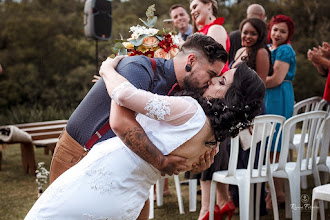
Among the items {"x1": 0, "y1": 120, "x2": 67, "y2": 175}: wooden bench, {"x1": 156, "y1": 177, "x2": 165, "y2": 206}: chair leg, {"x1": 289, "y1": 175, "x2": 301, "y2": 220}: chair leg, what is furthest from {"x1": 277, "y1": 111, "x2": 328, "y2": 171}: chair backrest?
{"x1": 0, "y1": 120, "x2": 67, "y2": 175}: wooden bench

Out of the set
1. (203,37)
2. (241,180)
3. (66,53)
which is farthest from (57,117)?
(203,37)

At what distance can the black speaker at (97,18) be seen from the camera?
10.4 m

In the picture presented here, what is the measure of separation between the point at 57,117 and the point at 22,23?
7983 millimetres

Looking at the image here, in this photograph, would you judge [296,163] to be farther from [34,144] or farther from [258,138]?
[34,144]

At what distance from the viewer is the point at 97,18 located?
1052 centimetres

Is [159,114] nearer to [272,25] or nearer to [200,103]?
[200,103]

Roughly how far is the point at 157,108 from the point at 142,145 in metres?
0.18

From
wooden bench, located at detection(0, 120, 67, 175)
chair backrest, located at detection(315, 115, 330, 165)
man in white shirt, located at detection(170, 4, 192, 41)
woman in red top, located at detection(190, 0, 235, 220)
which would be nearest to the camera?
woman in red top, located at detection(190, 0, 235, 220)

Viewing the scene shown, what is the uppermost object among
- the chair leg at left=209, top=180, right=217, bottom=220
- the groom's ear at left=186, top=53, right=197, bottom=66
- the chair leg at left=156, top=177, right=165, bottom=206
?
the groom's ear at left=186, top=53, right=197, bottom=66

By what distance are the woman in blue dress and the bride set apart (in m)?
3.21

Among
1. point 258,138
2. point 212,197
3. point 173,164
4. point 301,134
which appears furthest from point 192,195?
point 173,164

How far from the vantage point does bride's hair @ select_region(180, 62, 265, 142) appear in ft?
6.42

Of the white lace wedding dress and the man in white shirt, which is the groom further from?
the man in white shirt

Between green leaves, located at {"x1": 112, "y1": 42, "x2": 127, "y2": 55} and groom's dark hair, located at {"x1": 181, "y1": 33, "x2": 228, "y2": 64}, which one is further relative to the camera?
green leaves, located at {"x1": 112, "y1": 42, "x2": 127, "y2": 55}
